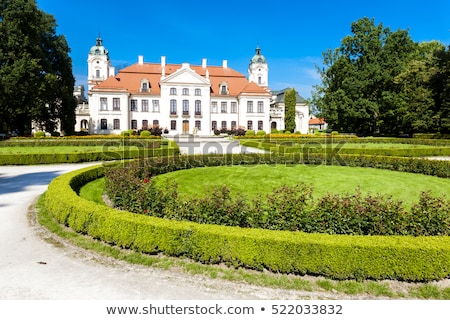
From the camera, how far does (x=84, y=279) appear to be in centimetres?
493

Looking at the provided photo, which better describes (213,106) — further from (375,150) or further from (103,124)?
(375,150)

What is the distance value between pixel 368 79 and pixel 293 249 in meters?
40.9

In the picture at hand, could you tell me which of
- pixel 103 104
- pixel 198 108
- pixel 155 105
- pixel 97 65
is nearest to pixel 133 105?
pixel 155 105

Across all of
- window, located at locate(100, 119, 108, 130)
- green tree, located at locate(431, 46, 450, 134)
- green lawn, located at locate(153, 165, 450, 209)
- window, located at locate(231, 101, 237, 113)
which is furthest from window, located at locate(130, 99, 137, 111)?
green tree, located at locate(431, 46, 450, 134)

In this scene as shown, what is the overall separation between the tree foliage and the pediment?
57.9ft

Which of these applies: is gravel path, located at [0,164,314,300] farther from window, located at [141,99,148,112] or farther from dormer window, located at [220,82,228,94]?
dormer window, located at [220,82,228,94]

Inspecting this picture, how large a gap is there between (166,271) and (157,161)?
31.0 ft

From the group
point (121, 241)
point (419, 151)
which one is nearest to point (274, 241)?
point (121, 241)

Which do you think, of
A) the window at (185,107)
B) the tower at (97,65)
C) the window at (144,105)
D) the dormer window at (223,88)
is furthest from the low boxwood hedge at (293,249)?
the tower at (97,65)

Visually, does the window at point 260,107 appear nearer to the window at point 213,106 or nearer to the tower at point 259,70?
the window at point 213,106

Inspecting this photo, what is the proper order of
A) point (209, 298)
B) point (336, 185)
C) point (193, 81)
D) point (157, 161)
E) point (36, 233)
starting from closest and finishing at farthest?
point (209, 298) → point (36, 233) → point (336, 185) → point (157, 161) → point (193, 81)

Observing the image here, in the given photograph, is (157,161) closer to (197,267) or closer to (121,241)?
(121,241)

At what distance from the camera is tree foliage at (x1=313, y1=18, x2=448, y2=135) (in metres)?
37.5

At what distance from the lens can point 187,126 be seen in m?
48.4
